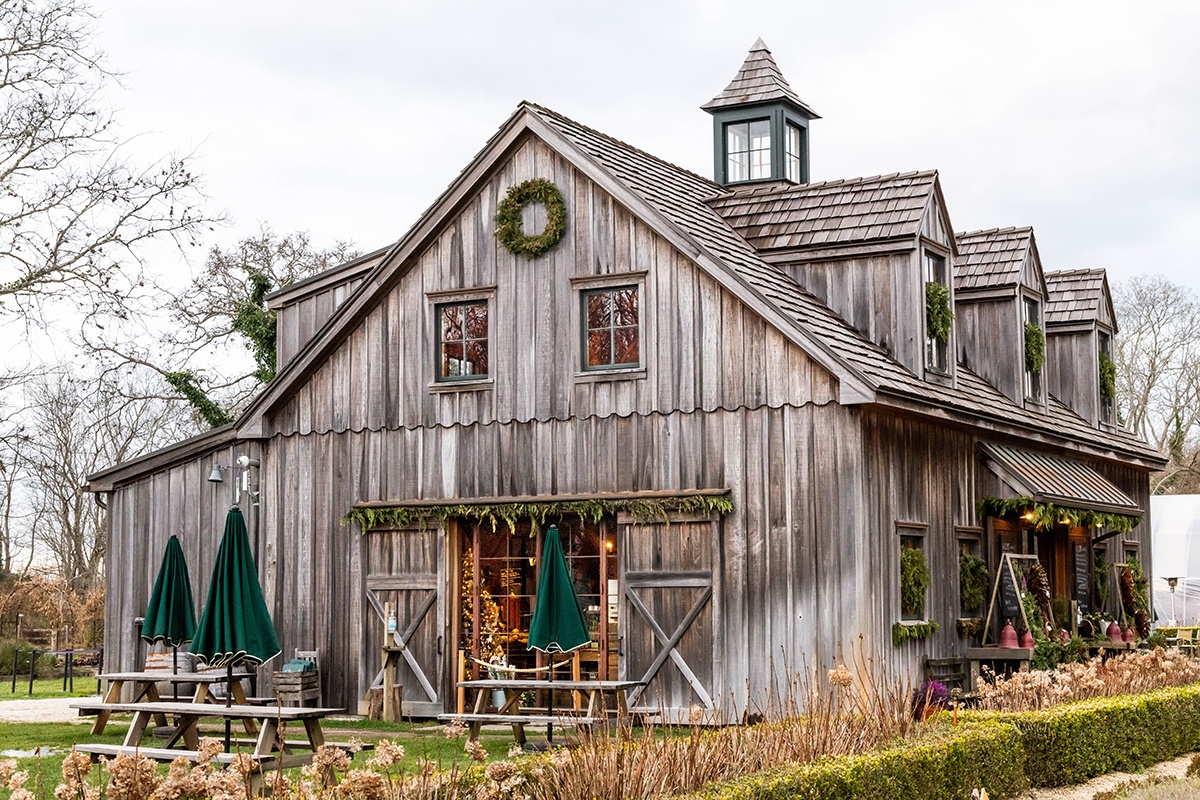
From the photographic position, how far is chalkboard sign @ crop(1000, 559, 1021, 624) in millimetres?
18297

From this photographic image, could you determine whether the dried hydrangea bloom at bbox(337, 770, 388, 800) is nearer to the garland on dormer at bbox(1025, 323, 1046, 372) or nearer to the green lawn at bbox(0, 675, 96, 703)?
the garland on dormer at bbox(1025, 323, 1046, 372)

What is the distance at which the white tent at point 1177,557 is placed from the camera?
36.6 m

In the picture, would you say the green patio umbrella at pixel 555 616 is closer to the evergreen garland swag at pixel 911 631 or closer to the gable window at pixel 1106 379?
the evergreen garland swag at pixel 911 631

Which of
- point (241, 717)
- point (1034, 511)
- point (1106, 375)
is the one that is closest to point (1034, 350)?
point (1034, 511)

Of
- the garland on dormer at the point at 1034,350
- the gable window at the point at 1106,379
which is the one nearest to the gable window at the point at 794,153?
the garland on dormer at the point at 1034,350

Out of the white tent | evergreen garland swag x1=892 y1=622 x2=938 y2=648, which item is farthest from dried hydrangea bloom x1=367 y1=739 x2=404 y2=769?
the white tent

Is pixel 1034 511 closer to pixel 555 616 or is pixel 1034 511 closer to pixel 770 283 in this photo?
pixel 770 283

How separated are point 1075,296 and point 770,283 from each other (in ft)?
30.7

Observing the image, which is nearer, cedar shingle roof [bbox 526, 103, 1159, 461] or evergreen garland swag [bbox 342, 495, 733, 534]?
cedar shingle roof [bbox 526, 103, 1159, 461]

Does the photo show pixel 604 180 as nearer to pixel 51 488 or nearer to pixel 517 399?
pixel 517 399

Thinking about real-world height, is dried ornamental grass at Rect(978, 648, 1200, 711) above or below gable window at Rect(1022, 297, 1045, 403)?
below

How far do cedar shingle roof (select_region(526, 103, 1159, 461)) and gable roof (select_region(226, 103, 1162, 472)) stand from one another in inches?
0.9

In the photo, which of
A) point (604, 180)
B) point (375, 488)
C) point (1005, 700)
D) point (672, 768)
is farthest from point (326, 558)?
point (672, 768)

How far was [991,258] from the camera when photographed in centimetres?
2170
